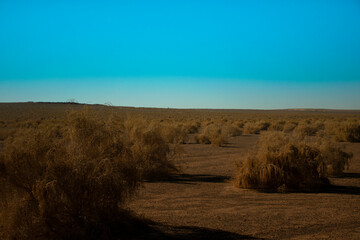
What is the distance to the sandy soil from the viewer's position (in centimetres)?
762

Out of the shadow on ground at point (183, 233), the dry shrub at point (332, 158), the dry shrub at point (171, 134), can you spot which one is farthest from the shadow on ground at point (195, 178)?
the shadow on ground at point (183, 233)

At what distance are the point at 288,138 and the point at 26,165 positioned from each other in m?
9.82

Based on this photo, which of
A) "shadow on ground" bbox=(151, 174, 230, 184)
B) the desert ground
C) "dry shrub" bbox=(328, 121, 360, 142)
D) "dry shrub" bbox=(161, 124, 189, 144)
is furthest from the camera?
"dry shrub" bbox=(328, 121, 360, 142)

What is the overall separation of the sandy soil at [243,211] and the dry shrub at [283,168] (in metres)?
0.57

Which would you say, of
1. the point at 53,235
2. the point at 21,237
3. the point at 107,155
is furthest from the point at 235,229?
the point at 21,237

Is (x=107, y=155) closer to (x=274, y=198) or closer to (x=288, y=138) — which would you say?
(x=274, y=198)

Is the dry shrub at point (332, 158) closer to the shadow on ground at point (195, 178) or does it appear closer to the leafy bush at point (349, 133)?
the shadow on ground at point (195, 178)

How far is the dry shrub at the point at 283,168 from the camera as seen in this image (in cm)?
1205

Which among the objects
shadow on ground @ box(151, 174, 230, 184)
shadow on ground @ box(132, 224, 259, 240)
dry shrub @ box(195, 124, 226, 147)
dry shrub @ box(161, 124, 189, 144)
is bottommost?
shadow on ground @ box(151, 174, 230, 184)

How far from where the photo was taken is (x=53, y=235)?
6.11 meters

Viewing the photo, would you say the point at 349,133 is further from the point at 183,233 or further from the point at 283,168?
the point at 183,233

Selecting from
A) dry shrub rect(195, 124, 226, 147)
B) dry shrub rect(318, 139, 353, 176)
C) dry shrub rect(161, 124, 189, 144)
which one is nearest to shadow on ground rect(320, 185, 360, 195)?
dry shrub rect(318, 139, 353, 176)

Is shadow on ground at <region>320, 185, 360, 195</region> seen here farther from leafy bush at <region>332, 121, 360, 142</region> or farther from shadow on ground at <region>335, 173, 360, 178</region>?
leafy bush at <region>332, 121, 360, 142</region>

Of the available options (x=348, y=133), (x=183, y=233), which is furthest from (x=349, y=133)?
(x=183, y=233)
